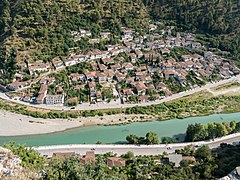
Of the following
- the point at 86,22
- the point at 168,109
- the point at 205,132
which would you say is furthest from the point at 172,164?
the point at 86,22

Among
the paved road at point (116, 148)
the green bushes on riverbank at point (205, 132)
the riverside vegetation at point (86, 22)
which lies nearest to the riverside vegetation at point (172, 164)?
the paved road at point (116, 148)

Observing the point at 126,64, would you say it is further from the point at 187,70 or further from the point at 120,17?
the point at 120,17

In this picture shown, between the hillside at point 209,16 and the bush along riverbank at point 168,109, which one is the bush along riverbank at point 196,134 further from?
the hillside at point 209,16

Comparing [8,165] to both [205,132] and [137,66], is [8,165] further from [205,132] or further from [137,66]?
[137,66]

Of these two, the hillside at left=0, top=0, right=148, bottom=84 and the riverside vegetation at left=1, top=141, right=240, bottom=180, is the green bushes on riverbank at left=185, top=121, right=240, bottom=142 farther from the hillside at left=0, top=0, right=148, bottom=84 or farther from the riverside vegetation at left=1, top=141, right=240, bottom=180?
the hillside at left=0, top=0, right=148, bottom=84

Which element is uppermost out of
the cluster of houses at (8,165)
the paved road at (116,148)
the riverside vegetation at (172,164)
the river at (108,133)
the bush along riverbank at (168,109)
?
the cluster of houses at (8,165)

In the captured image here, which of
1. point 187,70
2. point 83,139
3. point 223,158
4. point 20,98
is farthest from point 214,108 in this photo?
point 20,98
